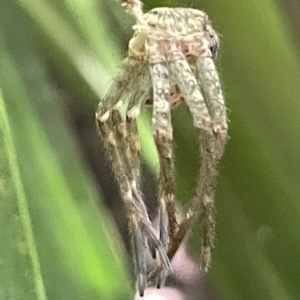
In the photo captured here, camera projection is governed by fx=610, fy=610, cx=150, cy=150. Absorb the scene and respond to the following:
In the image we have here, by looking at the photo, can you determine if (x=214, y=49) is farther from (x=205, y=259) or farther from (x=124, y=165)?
(x=205, y=259)

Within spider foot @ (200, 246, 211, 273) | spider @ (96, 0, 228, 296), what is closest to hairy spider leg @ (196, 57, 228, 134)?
spider @ (96, 0, 228, 296)

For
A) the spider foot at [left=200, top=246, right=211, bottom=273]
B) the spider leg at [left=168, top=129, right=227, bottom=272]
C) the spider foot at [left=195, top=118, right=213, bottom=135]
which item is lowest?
the spider foot at [left=200, top=246, right=211, bottom=273]

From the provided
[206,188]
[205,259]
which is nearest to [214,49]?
[206,188]

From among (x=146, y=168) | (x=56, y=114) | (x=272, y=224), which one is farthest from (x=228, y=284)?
(x=56, y=114)

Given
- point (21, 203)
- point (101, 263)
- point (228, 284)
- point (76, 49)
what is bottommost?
point (228, 284)

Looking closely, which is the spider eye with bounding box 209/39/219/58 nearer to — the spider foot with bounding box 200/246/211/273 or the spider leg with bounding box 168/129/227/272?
the spider leg with bounding box 168/129/227/272

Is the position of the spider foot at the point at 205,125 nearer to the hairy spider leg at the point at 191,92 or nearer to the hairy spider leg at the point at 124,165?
the hairy spider leg at the point at 191,92

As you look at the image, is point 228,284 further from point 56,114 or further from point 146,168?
point 56,114

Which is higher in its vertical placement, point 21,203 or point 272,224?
point 21,203
